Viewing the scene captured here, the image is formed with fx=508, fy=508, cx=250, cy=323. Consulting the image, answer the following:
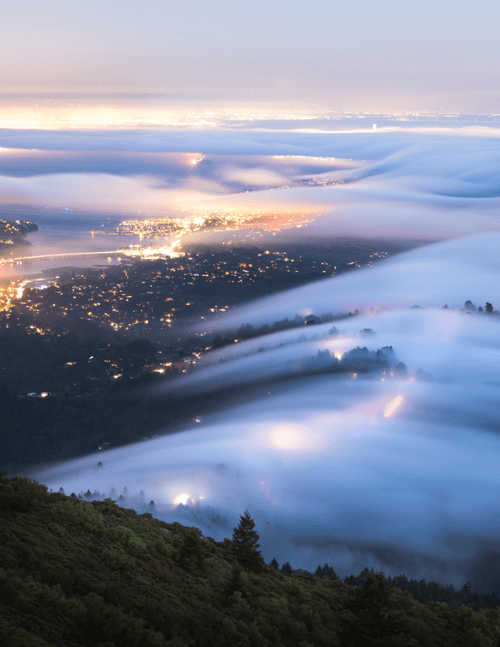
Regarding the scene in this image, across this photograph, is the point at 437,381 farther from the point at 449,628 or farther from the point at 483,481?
the point at 449,628

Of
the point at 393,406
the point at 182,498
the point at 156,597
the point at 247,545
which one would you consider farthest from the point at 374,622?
the point at 393,406

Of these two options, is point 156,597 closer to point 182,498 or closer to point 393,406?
point 182,498

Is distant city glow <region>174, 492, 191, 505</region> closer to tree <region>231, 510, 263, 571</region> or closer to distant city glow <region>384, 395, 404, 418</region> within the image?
tree <region>231, 510, 263, 571</region>

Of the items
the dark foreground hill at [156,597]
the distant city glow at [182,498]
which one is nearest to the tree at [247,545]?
the dark foreground hill at [156,597]

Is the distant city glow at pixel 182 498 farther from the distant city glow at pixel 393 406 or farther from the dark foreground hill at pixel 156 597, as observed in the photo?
the distant city glow at pixel 393 406

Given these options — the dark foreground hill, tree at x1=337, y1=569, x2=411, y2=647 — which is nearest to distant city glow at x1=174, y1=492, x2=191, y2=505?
the dark foreground hill
